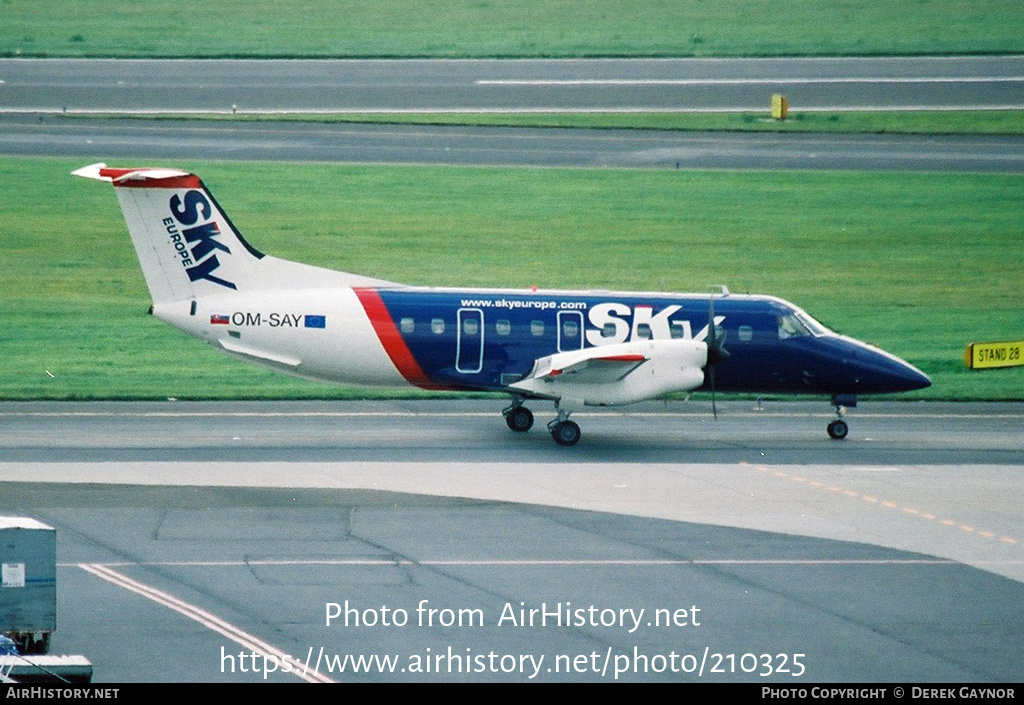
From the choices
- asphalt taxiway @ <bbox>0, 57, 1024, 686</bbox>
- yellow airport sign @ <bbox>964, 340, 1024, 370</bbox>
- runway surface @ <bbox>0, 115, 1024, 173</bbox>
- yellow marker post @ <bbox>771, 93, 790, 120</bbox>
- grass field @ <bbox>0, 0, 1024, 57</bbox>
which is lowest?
asphalt taxiway @ <bbox>0, 57, 1024, 686</bbox>

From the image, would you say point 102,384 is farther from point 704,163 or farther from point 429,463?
point 704,163

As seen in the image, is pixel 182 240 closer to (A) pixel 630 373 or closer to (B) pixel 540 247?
(A) pixel 630 373

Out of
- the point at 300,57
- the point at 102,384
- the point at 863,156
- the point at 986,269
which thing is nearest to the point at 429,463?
the point at 102,384

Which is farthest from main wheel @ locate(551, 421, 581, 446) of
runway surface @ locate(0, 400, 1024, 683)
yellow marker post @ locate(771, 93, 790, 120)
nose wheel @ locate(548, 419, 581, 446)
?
yellow marker post @ locate(771, 93, 790, 120)

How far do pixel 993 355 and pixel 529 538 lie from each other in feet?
32.4

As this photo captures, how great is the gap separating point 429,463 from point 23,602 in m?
12.5

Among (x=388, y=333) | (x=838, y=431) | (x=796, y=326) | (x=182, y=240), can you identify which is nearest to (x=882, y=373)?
(x=838, y=431)

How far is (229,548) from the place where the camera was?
24.6m

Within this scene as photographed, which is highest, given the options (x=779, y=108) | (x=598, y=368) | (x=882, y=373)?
(x=779, y=108)

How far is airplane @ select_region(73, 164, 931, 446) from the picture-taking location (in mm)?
32375

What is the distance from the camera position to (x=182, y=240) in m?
32.6

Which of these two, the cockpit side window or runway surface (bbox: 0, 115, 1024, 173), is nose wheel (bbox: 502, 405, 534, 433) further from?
runway surface (bbox: 0, 115, 1024, 173)

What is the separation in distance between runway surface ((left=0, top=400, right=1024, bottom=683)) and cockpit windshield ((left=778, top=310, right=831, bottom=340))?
2.27 m
